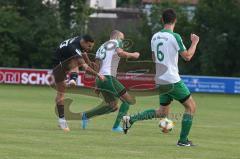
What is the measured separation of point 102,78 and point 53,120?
12.1 feet

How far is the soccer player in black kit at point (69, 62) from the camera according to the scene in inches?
620

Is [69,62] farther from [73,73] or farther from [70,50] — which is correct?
[70,50]

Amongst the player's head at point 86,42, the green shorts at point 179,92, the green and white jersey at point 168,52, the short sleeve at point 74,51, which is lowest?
the green shorts at point 179,92

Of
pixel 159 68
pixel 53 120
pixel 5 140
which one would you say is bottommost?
pixel 53 120

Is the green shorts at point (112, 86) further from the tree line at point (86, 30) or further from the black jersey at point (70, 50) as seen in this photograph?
the tree line at point (86, 30)

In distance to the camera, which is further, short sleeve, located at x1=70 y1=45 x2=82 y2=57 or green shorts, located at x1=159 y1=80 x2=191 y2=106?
short sleeve, located at x1=70 y1=45 x2=82 y2=57

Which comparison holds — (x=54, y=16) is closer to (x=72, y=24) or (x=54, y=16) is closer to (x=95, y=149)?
(x=72, y=24)

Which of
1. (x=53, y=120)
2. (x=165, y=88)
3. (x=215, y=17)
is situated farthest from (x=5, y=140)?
(x=215, y=17)

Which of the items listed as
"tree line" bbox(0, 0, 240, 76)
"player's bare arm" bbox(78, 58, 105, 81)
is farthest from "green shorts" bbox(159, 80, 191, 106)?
"tree line" bbox(0, 0, 240, 76)

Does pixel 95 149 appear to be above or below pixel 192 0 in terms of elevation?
above

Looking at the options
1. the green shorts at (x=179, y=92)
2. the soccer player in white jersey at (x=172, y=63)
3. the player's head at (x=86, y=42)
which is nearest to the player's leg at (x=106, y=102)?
the player's head at (x=86, y=42)

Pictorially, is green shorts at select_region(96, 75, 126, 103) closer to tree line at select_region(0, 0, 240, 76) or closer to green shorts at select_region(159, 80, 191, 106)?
green shorts at select_region(159, 80, 191, 106)

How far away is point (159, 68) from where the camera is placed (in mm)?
13602

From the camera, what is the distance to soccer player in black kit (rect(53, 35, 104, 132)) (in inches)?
620
